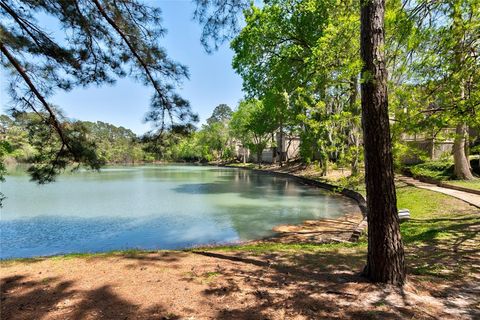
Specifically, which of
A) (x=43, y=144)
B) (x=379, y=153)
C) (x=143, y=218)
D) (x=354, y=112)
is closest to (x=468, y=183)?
(x=354, y=112)

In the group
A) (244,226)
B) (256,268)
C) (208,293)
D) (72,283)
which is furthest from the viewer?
(244,226)

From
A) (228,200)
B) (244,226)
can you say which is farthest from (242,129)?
(244,226)

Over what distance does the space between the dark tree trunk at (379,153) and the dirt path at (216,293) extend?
355 millimetres

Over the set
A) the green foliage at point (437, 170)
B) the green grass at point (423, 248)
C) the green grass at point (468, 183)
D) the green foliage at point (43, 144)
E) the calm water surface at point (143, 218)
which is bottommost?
the calm water surface at point (143, 218)

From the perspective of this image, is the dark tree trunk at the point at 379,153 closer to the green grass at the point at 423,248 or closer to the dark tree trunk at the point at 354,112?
the green grass at the point at 423,248

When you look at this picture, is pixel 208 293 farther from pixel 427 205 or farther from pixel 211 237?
pixel 427 205

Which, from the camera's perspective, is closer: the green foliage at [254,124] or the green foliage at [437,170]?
the green foliage at [437,170]

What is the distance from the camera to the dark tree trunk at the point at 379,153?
362 cm

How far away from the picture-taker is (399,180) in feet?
53.0

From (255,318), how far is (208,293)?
0.76 metres

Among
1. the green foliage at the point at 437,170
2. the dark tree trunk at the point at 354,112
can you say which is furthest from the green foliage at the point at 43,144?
the green foliage at the point at 437,170

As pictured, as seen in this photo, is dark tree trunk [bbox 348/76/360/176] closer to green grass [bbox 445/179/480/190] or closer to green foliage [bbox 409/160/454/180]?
green foliage [bbox 409/160/454/180]

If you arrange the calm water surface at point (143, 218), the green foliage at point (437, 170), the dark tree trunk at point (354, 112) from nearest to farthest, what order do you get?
1. the calm water surface at point (143, 218)
2. the dark tree trunk at point (354, 112)
3. the green foliage at point (437, 170)

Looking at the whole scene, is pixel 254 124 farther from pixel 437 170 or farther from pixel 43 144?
pixel 43 144
